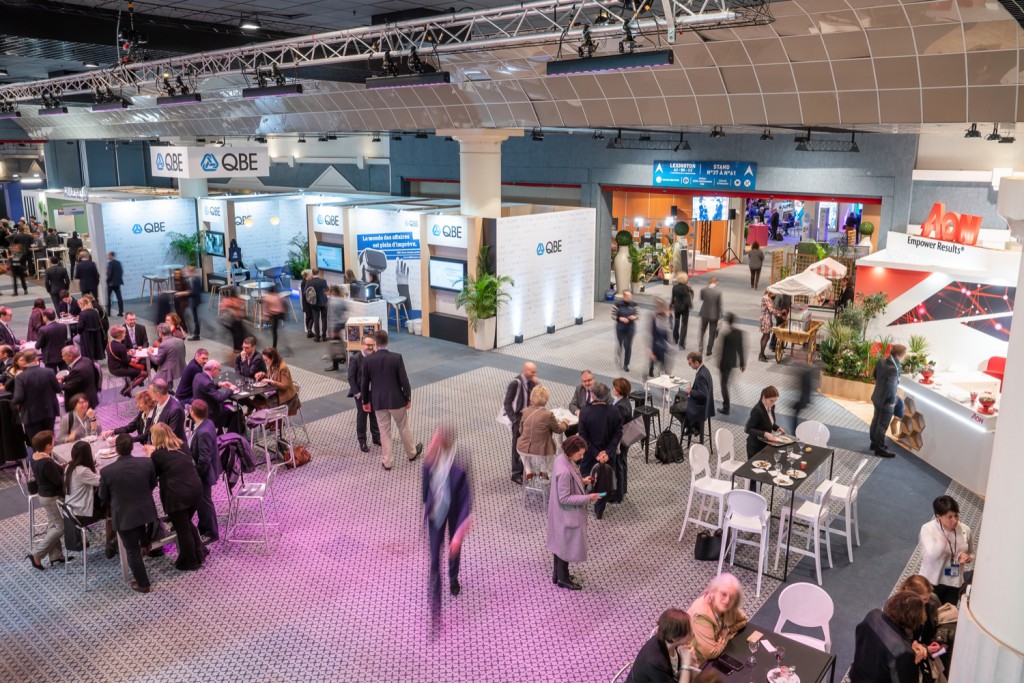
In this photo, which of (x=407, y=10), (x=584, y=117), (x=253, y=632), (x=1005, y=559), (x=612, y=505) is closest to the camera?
(x=1005, y=559)

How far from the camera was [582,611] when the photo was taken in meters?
5.83

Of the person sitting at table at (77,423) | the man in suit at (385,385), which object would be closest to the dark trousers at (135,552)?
the person sitting at table at (77,423)

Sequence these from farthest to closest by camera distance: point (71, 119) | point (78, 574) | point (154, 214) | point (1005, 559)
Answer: point (71, 119) < point (154, 214) < point (78, 574) < point (1005, 559)

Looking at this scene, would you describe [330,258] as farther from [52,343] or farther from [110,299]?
A: [52,343]

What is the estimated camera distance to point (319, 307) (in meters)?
13.9

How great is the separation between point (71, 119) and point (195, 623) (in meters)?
26.4

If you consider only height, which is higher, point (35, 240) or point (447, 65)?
point (447, 65)

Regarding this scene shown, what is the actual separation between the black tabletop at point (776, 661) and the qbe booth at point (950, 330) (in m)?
4.38

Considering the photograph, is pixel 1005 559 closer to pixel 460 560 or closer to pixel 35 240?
pixel 460 560

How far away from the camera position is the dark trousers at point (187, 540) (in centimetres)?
613

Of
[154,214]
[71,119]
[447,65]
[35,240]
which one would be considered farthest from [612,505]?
[71,119]

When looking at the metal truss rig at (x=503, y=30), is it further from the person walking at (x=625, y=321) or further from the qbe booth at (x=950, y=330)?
the qbe booth at (x=950, y=330)

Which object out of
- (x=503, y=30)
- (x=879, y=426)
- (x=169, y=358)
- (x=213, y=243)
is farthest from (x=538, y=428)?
(x=213, y=243)

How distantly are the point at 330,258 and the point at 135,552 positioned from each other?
34.1 feet
